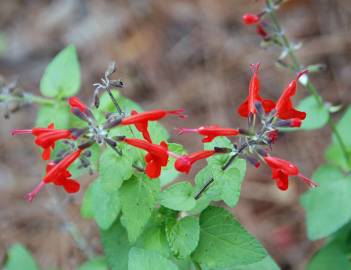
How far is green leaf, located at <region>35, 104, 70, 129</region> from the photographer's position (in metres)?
3.45

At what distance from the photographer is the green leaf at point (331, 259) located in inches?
125

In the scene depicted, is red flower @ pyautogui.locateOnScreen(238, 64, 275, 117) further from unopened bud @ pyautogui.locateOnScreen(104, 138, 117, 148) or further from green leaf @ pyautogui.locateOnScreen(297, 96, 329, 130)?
green leaf @ pyautogui.locateOnScreen(297, 96, 329, 130)

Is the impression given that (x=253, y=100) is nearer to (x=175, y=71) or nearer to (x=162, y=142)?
(x=162, y=142)

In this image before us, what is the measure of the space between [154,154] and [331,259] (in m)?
1.51

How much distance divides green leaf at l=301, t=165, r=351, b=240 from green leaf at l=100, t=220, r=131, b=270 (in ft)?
3.40

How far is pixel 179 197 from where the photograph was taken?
2.41m

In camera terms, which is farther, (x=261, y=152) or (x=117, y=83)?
(x=117, y=83)

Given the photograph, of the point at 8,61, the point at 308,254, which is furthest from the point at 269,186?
the point at 8,61

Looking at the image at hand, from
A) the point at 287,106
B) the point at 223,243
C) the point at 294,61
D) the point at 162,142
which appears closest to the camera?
the point at 162,142

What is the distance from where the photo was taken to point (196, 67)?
18.2 ft

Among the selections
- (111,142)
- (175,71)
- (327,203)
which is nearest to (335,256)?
(327,203)

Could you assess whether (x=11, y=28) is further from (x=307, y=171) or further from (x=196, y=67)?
(x=307, y=171)

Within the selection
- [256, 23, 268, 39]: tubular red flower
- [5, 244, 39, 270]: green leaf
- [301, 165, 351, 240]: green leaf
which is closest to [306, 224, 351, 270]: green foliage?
[301, 165, 351, 240]: green leaf

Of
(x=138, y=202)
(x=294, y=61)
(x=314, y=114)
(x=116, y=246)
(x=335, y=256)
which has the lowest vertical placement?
(x=335, y=256)
